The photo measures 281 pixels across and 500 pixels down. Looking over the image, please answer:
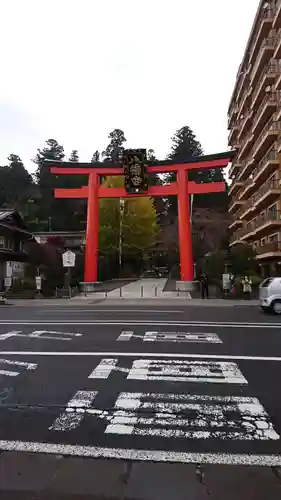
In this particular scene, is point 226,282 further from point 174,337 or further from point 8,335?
point 8,335

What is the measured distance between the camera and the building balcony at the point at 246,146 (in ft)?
167

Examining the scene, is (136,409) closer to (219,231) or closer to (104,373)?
(104,373)

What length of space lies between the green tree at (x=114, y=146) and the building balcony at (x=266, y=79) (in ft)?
169

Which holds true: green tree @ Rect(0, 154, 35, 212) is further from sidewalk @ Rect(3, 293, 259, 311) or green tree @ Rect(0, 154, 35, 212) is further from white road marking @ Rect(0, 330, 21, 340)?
white road marking @ Rect(0, 330, 21, 340)

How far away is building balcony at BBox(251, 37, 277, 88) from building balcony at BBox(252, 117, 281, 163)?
5.69 metres

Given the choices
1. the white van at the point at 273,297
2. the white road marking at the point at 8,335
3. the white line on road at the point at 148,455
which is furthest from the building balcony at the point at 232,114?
the white line on road at the point at 148,455

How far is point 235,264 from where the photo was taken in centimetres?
3550

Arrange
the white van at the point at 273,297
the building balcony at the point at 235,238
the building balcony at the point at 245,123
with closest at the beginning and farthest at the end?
the white van at the point at 273,297, the building balcony at the point at 245,123, the building balcony at the point at 235,238

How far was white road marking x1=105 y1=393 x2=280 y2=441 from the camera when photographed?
16.4 feet

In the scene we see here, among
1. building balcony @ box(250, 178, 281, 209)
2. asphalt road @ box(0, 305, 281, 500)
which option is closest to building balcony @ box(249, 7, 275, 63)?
building balcony @ box(250, 178, 281, 209)

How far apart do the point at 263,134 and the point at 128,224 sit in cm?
2014

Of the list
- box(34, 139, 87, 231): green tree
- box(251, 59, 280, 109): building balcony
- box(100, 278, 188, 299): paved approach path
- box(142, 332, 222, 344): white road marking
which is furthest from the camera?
box(34, 139, 87, 231): green tree

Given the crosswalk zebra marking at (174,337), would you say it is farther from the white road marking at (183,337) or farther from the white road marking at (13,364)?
the white road marking at (13,364)

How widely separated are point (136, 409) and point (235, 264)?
30541mm
